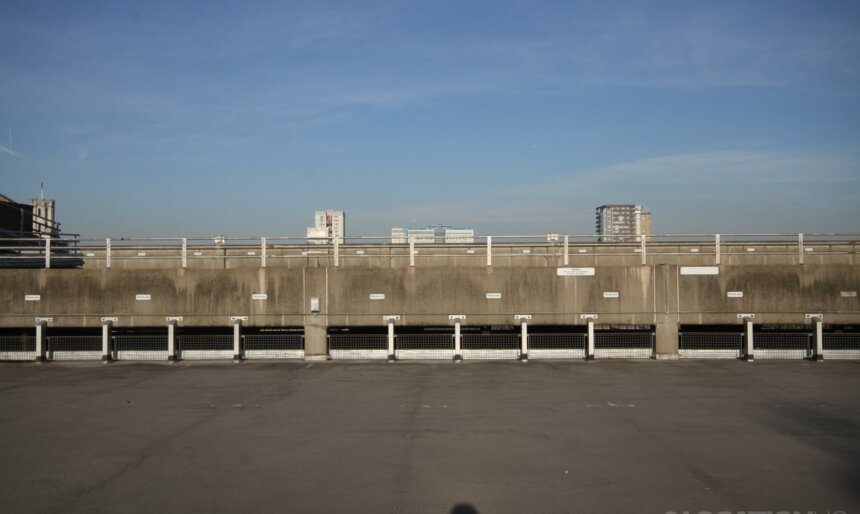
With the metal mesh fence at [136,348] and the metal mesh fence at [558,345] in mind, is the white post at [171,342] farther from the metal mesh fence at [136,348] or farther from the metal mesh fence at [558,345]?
the metal mesh fence at [558,345]

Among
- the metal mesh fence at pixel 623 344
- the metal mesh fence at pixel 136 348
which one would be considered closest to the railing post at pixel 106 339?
the metal mesh fence at pixel 136 348

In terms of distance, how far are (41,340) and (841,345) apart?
23.1 m

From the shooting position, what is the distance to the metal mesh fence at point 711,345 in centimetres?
1966

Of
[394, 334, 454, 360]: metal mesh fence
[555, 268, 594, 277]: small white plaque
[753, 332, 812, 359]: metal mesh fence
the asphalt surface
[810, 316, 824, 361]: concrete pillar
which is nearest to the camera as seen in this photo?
the asphalt surface

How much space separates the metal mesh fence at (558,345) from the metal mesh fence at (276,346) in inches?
270

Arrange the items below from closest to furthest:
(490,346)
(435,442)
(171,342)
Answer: (435,442), (171,342), (490,346)

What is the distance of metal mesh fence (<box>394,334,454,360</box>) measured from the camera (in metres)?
20.1

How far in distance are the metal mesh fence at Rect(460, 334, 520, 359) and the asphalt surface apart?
3.14m

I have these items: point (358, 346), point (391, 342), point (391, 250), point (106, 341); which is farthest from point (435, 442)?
point (391, 250)

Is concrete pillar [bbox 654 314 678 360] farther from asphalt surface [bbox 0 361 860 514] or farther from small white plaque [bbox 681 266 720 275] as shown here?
asphalt surface [bbox 0 361 860 514]

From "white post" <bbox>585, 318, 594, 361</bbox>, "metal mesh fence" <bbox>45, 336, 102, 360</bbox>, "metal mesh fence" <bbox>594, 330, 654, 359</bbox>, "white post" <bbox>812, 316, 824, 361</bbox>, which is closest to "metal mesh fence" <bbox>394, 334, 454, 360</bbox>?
"white post" <bbox>585, 318, 594, 361</bbox>

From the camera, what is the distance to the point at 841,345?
19.7 meters

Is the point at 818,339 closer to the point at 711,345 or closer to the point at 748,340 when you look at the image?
the point at 748,340

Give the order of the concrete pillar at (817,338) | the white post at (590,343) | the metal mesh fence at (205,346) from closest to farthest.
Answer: the concrete pillar at (817,338) → the white post at (590,343) → the metal mesh fence at (205,346)
